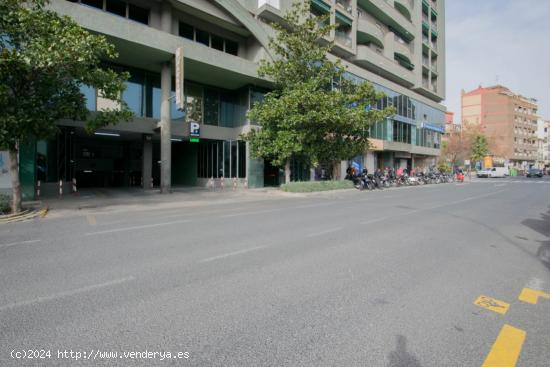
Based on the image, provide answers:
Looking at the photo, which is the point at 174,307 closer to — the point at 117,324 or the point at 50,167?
the point at 117,324

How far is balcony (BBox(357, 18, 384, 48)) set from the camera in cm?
3106

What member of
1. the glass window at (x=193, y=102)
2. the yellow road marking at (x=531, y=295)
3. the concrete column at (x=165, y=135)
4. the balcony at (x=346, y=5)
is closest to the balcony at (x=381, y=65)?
the balcony at (x=346, y=5)

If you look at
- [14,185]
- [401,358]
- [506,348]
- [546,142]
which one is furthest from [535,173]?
[14,185]

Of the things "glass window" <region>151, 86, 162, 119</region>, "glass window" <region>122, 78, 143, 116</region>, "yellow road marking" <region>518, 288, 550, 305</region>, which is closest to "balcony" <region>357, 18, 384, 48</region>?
"glass window" <region>151, 86, 162, 119</region>

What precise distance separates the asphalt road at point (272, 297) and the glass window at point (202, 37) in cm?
1849

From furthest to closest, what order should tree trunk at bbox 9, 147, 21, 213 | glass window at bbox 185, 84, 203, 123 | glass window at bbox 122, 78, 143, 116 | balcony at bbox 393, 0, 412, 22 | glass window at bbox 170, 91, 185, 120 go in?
balcony at bbox 393, 0, 412, 22, glass window at bbox 185, 84, 203, 123, glass window at bbox 170, 91, 185, 120, glass window at bbox 122, 78, 143, 116, tree trunk at bbox 9, 147, 21, 213

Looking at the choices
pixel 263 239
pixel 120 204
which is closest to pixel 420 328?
pixel 263 239

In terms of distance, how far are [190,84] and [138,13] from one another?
17.5 feet

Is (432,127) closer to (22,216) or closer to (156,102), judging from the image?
(156,102)

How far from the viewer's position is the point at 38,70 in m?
9.56

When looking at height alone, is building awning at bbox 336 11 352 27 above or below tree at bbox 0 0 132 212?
above

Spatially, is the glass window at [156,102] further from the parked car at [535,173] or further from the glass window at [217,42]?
the parked car at [535,173]

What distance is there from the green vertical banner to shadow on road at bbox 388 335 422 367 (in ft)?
57.4

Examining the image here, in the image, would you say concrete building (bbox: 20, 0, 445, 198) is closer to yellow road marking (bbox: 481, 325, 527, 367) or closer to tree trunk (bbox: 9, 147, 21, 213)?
tree trunk (bbox: 9, 147, 21, 213)
